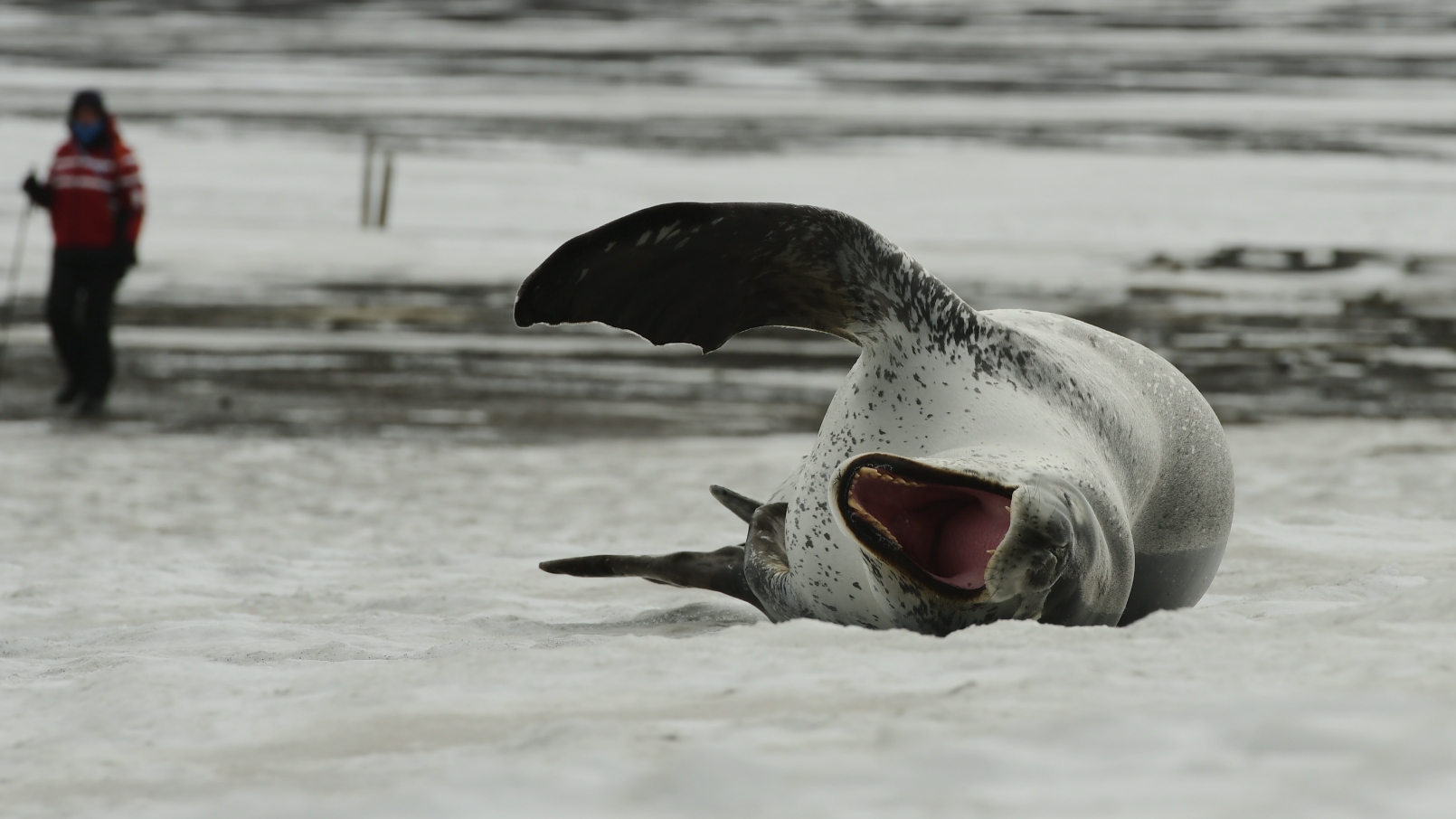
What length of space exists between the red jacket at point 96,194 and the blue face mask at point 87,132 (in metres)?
0.05

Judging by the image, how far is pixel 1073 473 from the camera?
3205 mm

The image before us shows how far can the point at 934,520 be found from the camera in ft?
10.3

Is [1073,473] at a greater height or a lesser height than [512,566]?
greater

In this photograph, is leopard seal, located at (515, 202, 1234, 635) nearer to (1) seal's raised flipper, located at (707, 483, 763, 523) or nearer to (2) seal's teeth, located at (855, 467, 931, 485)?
(2) seal's teeth, located at (855, 467, 931, 485)

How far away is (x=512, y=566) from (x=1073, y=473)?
98.9 inches

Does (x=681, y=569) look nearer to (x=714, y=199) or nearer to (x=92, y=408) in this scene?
(x=92, y=408)

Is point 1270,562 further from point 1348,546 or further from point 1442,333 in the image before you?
point 1442,333

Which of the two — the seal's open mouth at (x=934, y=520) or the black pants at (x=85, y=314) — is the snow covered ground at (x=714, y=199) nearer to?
the black pants at (x=85, y=314)

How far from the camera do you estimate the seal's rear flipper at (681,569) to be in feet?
13.4

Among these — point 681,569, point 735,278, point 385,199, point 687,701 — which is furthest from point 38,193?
point 687,701

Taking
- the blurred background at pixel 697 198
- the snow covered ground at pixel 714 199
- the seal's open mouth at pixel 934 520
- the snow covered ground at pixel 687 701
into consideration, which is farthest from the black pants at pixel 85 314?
the seal's open mouth at pixel 934 520

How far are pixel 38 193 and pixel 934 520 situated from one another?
842 cm

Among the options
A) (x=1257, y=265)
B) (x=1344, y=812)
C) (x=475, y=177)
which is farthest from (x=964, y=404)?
(x=475, y=177)

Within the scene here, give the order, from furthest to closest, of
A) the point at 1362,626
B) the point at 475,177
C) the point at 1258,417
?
the point at 475,177 → the point at 1258,417 → the point at 1362,626
